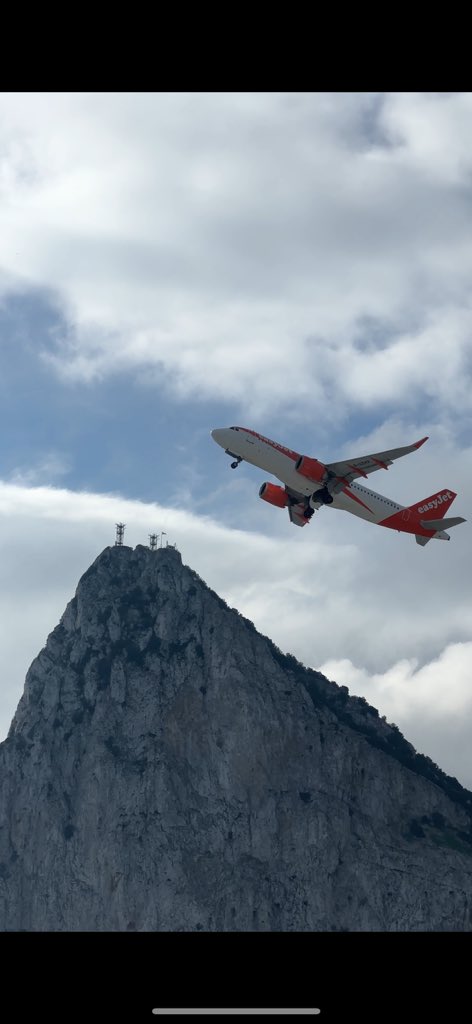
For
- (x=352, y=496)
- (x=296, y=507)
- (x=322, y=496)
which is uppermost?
(x=352, y=496)

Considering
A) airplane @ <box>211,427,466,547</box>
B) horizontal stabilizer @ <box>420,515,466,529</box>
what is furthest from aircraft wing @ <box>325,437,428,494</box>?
horizontal stabilizer @ <box>420,515,466,529</box>

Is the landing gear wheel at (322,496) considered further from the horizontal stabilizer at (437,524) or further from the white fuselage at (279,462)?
the horizontal stabilizer at (437,524)

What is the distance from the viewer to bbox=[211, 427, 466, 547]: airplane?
385ft

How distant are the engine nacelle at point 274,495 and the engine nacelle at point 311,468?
6.11 meters

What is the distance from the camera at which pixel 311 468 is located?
393ft

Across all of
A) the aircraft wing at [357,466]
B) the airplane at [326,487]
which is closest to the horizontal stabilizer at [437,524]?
the airplane at [326,487]

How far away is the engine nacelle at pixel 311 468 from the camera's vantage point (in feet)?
391

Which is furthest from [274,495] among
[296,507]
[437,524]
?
[437,524]

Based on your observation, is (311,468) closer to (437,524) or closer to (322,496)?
(322,496)

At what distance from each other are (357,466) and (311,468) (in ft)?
14.2
